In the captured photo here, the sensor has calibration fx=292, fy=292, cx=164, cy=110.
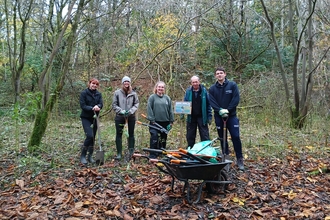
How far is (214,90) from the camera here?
16.4 ft

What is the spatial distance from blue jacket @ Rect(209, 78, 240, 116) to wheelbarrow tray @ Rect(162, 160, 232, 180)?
4.76ft

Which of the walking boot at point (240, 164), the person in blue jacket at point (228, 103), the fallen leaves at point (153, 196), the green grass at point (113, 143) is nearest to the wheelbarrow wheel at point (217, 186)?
the fallen leaves at point (153, 196)

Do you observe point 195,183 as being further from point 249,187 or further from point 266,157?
point 266,157

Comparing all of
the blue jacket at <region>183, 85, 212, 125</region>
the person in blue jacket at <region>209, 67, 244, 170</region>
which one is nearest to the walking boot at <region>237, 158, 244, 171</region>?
the person in blue jacket at <region>209, 67, 244, 170</region>

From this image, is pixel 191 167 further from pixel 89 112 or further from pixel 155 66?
pixel 155 66

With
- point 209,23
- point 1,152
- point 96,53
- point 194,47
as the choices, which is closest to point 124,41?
point 96,53

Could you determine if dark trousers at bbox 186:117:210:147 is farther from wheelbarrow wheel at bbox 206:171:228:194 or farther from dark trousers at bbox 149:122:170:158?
wheelbarrow wheel at bbox 206:171:228:194

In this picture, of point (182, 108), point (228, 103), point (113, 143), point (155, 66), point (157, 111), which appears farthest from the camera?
point (155, 66)

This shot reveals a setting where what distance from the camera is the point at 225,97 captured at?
16.1ft

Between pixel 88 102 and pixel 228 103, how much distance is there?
2.51 m

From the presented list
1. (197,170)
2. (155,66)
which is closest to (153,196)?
(197,170)

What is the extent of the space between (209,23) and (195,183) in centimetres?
1144

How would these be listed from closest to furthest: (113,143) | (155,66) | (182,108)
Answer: (182,108)
(113,143)
(155,66)

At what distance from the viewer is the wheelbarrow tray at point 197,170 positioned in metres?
3.49
